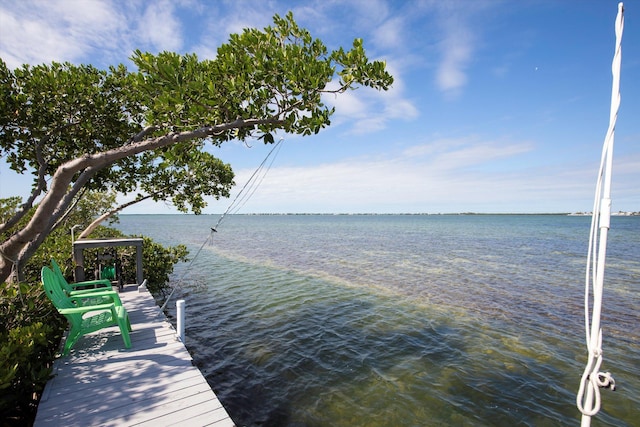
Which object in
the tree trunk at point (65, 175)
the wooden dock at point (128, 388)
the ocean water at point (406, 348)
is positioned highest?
the tree trunk at point (65, 175)

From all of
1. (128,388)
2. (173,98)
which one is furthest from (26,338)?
(173,98)

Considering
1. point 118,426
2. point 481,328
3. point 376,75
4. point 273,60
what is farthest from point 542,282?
point 118,426

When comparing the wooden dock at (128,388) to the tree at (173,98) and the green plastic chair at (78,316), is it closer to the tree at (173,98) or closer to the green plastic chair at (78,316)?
the green plastic chair at (78,316)

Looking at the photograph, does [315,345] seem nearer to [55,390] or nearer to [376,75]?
[55,390]

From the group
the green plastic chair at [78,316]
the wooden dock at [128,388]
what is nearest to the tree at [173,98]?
the green plastic chair at [78,316]

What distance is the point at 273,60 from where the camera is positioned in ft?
19.7

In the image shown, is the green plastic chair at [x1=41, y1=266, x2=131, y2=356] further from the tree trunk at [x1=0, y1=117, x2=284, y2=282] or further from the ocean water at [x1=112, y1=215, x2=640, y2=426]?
the ocean water at [x1=112, y1=215, x2=640, y2=426]

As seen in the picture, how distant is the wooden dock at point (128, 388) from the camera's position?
4.09m

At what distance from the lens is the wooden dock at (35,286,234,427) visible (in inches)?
161

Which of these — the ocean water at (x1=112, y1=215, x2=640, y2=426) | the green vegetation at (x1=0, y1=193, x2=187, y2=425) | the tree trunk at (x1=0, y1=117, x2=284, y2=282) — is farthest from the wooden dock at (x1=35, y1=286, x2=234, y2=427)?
the tree trunk at (x1=0, y1=117, x2=284, y2=282)

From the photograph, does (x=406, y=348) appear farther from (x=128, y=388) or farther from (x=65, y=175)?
(x=65, y=175)

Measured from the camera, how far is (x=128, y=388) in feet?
15.6

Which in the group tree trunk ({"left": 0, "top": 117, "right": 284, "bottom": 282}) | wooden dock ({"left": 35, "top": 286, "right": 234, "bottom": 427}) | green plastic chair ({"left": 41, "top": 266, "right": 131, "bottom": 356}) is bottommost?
wooden dock ({"left": 35, "top": 286, "right": 234, "bottom": 427})

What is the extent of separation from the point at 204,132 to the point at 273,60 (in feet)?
6.71
